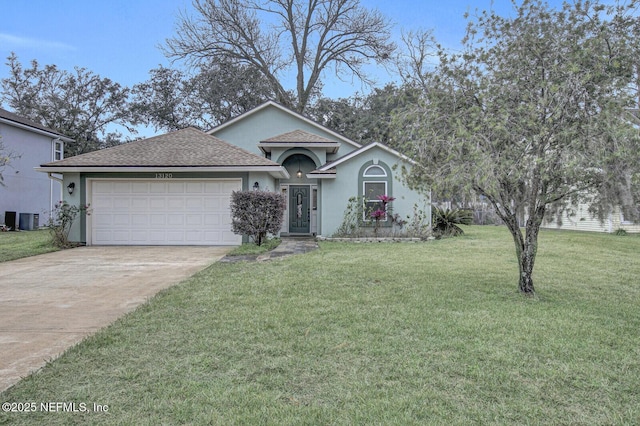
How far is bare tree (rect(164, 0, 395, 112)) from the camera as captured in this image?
2466 cm

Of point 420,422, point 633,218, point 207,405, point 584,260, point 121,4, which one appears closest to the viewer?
point 420,422

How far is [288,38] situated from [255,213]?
19.7 m

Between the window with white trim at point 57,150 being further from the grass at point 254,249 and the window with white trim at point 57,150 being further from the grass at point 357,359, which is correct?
the grass at point 357,359

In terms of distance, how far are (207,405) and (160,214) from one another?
11.8 m

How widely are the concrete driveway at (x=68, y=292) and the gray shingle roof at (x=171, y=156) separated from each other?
317 centimetres

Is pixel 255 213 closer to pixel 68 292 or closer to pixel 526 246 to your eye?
pixel 68 292

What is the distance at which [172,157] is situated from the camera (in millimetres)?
13633

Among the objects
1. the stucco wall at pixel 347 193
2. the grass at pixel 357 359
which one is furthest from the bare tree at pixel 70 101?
the grass at pixel 357 359

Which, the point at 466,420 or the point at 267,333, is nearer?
the point at 466,420

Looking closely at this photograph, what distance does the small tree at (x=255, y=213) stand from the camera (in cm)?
1182

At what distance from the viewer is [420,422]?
252 cm

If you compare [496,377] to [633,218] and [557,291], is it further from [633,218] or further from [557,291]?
[557,291]

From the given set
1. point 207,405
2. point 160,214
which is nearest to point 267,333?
point 207,405

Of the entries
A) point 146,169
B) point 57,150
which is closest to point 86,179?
point 146,169
